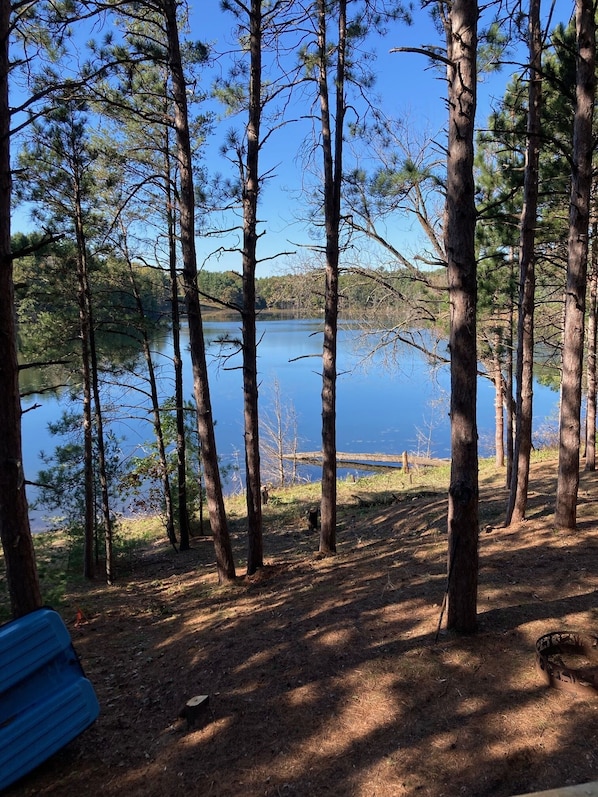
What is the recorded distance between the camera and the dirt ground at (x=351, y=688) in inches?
114

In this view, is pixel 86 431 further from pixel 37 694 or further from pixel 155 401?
pixel 37 694

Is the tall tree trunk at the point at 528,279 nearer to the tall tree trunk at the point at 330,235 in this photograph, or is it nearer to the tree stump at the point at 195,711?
the tall tree trunk at the point at 330,235

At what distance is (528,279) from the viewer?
7250mm

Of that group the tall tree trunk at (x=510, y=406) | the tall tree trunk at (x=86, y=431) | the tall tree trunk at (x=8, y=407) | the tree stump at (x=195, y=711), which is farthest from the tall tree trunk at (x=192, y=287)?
the tall tree trunk at (x=510, y=406)

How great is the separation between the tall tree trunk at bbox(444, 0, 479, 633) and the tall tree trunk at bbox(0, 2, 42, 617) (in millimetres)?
3534

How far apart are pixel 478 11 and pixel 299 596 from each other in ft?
20.0

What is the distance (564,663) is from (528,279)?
542 cm

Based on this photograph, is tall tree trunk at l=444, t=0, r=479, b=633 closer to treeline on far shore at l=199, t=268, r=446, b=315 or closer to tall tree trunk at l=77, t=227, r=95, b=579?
tall tree trunk at l=77, t=227, r=95, b=579

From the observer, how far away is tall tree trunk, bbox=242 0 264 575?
6977 millimetres

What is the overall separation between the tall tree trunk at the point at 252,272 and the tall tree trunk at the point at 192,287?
59 cm

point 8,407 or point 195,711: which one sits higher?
point 8,407

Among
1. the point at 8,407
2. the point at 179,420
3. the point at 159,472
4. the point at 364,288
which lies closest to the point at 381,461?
the point at 364,288

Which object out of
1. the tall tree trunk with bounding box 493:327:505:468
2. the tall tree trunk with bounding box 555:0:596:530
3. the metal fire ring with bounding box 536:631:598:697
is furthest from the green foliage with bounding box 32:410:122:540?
the tall tree trunk with bounding box 493:327:505:468

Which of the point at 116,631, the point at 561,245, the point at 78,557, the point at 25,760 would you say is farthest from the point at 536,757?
the point at 78,557
